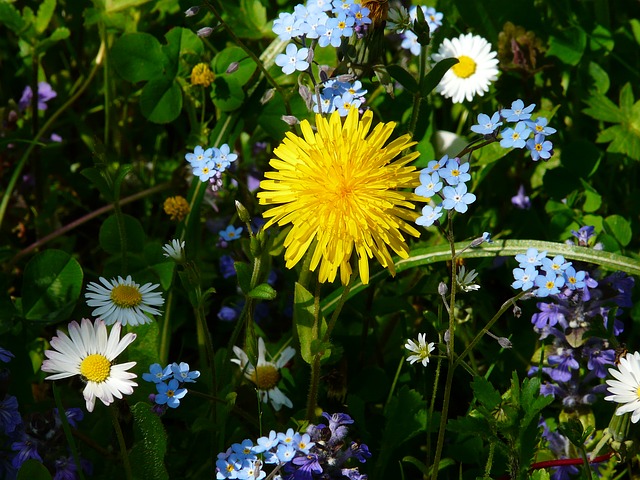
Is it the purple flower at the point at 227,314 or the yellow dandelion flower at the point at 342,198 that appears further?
the purple flower at the point at 227,314

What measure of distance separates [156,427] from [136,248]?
2.48 ft

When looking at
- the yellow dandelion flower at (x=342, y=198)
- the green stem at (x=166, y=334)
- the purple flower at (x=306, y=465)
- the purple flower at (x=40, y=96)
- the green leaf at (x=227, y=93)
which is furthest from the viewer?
the purple flower at (x=40, y=96)

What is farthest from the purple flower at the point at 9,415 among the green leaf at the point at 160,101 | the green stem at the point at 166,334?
the green leaf at the point at 160,101

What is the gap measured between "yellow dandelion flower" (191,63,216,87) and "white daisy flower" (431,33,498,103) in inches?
28.7

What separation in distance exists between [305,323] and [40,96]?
1576 mm

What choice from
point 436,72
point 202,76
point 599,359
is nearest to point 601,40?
point 436,72

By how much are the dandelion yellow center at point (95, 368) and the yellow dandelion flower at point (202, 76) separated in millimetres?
1081

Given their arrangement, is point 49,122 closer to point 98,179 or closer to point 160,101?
point 160,101

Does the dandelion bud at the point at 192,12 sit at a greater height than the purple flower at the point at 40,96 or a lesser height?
lesser

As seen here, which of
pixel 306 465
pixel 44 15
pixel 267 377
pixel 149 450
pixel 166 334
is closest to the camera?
pixel 306 465

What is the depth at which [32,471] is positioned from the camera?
1.71m

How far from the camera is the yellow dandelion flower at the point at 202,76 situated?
253 centimetres

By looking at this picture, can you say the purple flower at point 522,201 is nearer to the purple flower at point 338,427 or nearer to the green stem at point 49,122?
the purple flower at point 338,427

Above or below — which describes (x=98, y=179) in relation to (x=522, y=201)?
below
